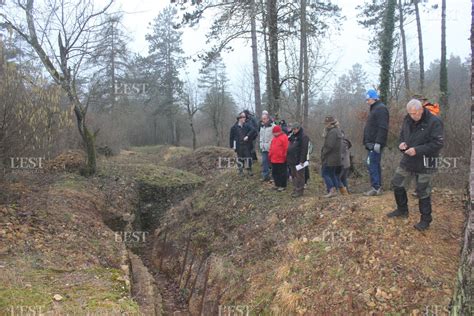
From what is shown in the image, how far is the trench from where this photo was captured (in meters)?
7.82

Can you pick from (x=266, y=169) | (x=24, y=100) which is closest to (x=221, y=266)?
(x=266, y=169)

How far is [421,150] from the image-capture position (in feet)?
19.0

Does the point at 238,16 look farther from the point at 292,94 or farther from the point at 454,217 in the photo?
the point at 454,217

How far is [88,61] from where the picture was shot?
1235cm

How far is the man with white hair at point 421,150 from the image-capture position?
578 cm

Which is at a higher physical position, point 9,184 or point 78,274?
point 9,184

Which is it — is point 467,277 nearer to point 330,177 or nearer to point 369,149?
point 369,149

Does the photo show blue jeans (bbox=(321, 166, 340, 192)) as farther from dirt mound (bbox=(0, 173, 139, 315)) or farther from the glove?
dirt mound (bbox=(0, 173, 139, 315))

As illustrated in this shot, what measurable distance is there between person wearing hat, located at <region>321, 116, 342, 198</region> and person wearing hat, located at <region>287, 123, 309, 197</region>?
61 cm

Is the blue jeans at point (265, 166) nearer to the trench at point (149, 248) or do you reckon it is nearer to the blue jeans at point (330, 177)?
the blue jeans at point (330, 177)

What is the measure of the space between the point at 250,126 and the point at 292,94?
7506 millimetres

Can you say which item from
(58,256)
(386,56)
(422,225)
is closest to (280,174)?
(422,225)

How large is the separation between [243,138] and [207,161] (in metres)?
7.63

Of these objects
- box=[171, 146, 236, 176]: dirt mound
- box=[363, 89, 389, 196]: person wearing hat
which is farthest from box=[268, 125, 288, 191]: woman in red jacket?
box=[171, 146, 236, 176]: dirt mound
